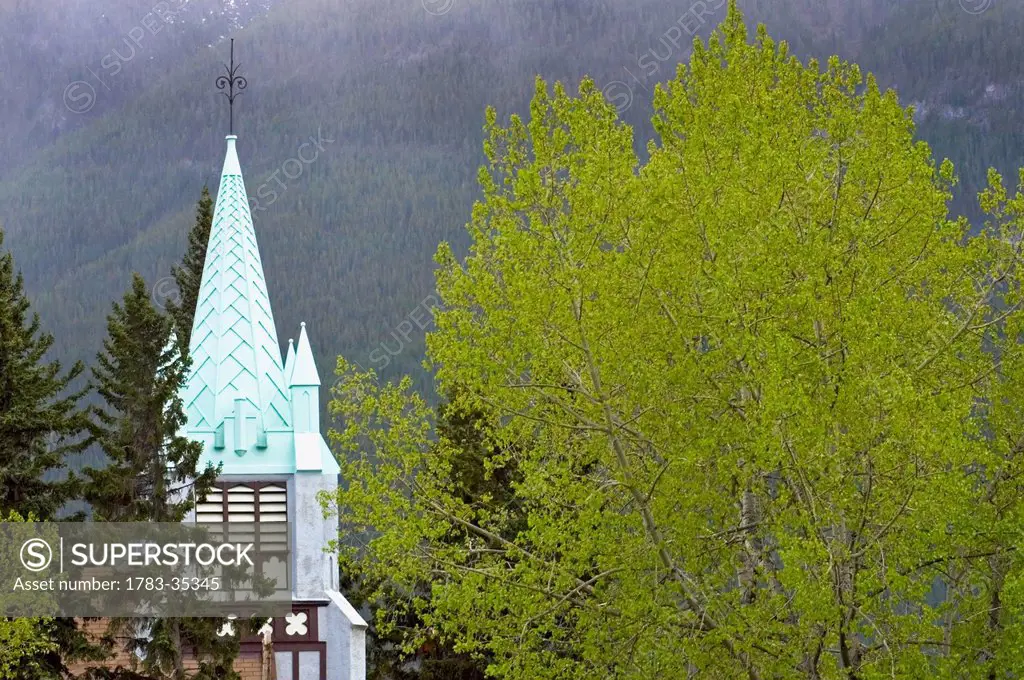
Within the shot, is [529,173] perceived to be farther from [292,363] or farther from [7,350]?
[292,363]

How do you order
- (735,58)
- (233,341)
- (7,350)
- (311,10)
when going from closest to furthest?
1. (735,58)
2. (7,350)
3. (233,341)
4. (311,10)

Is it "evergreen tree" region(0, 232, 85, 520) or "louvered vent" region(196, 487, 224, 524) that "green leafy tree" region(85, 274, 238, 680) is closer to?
"evergreen tree" region(0, 232, 85, 520)

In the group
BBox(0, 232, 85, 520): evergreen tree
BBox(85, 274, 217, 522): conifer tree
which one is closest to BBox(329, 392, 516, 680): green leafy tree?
BBox(0, 232, 85, 520): evergreen tree

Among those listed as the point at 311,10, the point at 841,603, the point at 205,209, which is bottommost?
the point at 841,603

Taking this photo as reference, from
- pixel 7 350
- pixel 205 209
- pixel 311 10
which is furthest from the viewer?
pixel 311 10

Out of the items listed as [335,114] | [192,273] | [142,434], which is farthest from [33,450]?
[335,114]

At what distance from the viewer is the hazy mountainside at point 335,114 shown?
69.3 meters

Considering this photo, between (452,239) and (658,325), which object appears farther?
(452,239)

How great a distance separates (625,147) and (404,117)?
57375mm

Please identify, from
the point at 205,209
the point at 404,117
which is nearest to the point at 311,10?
the point at 404,117

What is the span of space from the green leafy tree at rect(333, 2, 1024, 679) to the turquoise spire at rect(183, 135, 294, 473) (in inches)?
526

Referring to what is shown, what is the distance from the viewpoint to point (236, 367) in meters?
32.0

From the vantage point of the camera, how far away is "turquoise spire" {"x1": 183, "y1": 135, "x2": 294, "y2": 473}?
31.2 meters

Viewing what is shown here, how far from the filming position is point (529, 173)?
17.0 meters
